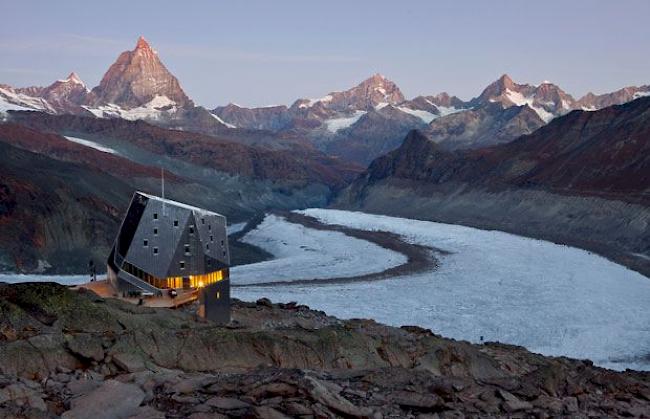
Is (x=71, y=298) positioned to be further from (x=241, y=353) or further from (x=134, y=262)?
(x=134, y=262)

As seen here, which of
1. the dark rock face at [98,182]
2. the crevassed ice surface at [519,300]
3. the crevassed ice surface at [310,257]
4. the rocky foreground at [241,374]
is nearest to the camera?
the rocky foreground at [241,374]

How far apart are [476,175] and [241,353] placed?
4784 inches

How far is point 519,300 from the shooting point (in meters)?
50.3

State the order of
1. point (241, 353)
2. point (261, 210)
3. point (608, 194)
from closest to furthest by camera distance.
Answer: point (241, 353)
point (608, 194)
point (261, 210)

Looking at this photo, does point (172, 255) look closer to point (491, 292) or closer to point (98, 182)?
point (491, 292)

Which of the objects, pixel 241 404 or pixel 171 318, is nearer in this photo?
pixel 241 404

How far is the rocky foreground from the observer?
44.2 feet

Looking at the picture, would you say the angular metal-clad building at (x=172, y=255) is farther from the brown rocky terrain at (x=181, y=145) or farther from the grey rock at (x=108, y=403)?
the brown rocky terrain at (x=181, y=145)

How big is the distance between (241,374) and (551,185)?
335ft

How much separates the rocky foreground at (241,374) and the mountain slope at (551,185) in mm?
48487

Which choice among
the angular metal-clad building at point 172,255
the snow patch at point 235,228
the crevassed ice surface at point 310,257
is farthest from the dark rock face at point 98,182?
the angular metal-clad building at point 172,255

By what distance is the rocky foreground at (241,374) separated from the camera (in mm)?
13461

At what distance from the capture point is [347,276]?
6378cm

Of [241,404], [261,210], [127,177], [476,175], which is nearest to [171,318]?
[241,404]
